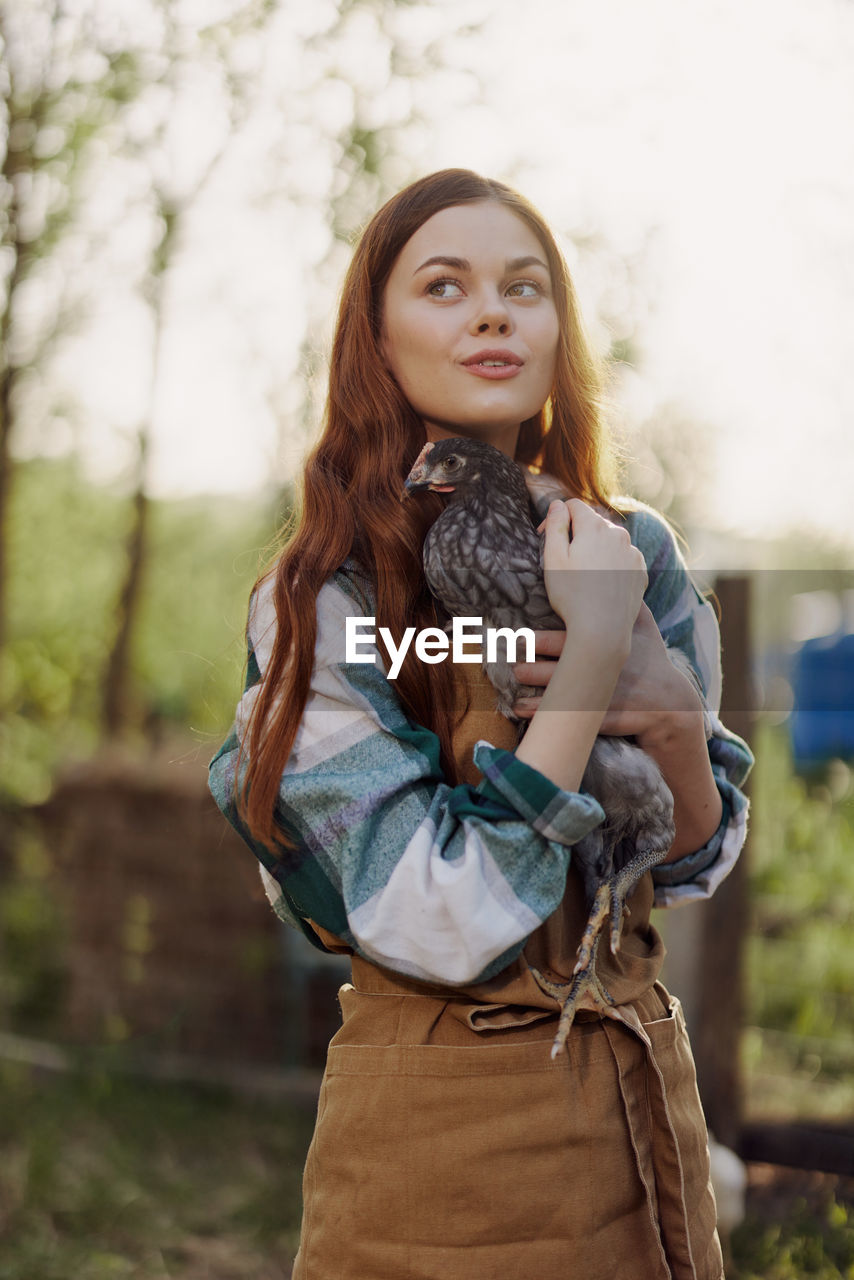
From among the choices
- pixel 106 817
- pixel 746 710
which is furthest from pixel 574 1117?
pixel 106 817

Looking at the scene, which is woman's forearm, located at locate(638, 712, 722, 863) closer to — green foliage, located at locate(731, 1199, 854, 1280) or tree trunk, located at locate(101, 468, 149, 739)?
green foliage, located at locate(731, 1199, 854, 1280)

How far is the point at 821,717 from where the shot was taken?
5281 mm

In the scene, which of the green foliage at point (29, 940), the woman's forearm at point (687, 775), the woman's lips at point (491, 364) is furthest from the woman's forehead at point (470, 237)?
the green foliage at point (29, 940)

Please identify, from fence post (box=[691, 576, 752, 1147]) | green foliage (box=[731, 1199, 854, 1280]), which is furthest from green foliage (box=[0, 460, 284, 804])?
green foliage (box=[731, 1199, 854, 1280])

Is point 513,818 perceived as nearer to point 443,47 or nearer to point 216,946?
point 216,946

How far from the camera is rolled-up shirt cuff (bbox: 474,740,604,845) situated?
4.47 ft

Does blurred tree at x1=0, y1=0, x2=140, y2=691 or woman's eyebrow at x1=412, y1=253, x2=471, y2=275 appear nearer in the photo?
woman's eyebrow at x1=412, y1=253, x2=471, y2=275

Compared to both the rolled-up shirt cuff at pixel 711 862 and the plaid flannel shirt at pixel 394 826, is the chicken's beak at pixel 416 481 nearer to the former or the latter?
the plaid flannel shirt at pixel 394 826

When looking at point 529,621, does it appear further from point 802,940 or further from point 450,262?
point 802,940

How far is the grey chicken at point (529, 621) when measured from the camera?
1540 millimetres

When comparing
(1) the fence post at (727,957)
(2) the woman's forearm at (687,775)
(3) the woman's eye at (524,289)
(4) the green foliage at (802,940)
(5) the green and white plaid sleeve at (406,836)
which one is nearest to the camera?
(5) the green and white plaid sleeve at (406,836)

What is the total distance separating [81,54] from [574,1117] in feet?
15.1

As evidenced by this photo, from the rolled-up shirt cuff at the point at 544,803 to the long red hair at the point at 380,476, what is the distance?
206mm

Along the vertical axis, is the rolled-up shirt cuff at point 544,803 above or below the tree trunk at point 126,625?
above
